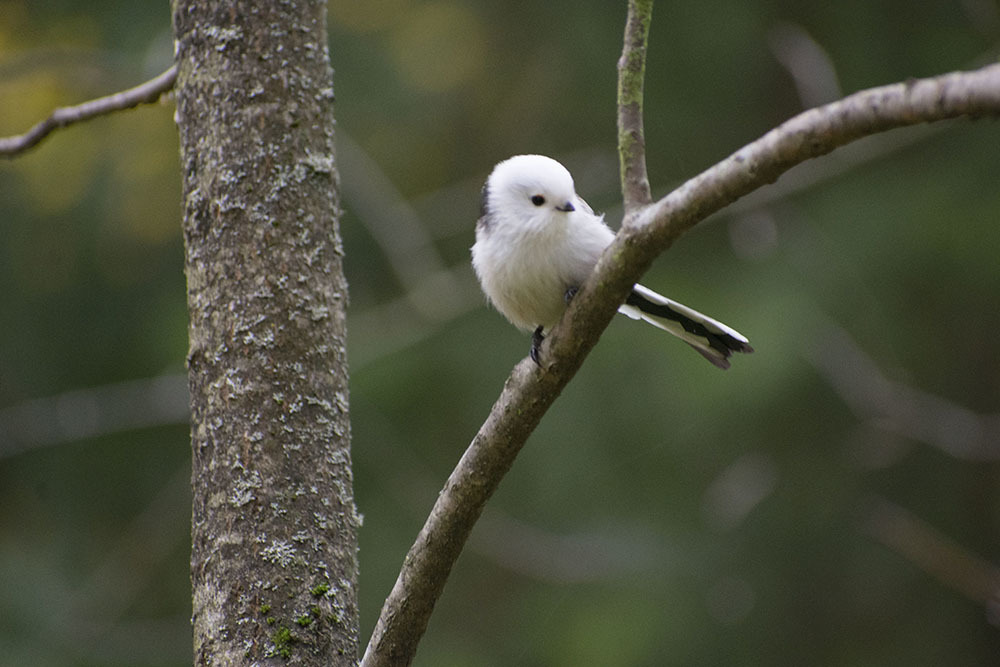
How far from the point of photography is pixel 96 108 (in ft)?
7.80

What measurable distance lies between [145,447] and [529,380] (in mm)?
4365

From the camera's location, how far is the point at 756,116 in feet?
17.9

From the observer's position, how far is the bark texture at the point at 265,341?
5.99ft

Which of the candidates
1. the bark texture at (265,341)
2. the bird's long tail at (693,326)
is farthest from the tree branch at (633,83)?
the bark texture at (265,341)

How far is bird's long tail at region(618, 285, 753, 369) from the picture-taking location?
2.09 metres

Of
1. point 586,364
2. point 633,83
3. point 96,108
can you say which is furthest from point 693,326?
point 586,364

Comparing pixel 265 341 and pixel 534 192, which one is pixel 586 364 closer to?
pixel 534 192

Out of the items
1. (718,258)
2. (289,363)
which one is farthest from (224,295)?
(718,258)

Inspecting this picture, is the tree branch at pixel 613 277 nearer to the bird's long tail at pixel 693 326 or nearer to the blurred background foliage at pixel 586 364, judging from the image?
the bird's long tail at pixel 693 326

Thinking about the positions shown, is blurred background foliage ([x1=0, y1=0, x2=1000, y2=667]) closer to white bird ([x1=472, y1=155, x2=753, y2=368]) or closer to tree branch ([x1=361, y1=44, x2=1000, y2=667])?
white bird ([x1=472, y1=155, x2=753, y2=368])

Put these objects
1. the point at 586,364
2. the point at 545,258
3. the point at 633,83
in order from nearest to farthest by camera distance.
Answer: the point at 633,83
the point at 545,258
the point at 586,364

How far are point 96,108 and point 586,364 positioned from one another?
3.13 meters

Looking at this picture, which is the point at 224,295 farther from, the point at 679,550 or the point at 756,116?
the point at 756,116

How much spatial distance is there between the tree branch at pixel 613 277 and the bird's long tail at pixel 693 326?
0.56 meters
